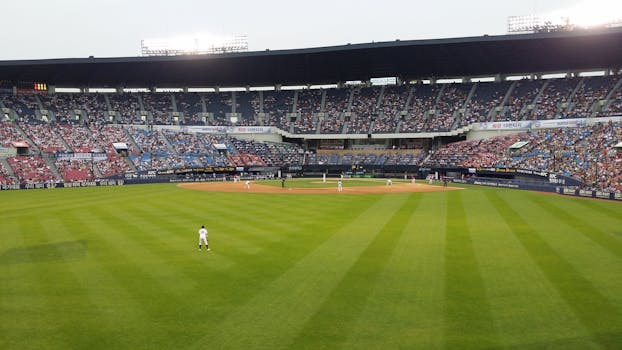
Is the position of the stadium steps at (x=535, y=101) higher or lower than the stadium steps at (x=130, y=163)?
higher

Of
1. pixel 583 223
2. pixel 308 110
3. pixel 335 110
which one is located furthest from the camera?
pixel 308 110

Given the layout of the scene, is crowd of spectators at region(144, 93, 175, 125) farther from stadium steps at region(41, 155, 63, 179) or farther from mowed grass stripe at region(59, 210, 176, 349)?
→ mowed grass stripe at region(59, 210, 176, 349)

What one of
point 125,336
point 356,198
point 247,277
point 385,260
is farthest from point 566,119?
point 125,336

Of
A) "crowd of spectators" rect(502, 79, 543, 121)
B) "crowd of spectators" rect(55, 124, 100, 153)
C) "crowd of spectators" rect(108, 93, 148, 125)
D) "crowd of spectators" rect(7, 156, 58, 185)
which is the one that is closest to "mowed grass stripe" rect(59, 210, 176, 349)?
"crowd of spectators" rect(7, 156, 58, 185)

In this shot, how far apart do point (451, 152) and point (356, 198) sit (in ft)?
130

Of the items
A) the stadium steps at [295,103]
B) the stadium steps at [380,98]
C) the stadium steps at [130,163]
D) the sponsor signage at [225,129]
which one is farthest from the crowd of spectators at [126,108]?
the stadium steps at [380,98]

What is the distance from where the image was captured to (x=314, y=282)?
15.8 m

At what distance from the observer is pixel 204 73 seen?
89.3 m

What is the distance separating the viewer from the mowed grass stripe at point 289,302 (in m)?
11.2

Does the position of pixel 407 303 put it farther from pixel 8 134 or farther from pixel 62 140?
pixel 8 134

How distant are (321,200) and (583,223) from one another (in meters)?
21.2

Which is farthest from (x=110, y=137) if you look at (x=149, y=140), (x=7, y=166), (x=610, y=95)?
(x=610, y=95)

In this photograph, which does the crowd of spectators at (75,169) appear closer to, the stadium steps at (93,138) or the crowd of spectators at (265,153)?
the stadium steps at (93,138)

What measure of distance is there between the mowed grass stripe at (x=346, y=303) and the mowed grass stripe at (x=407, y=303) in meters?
0.20
